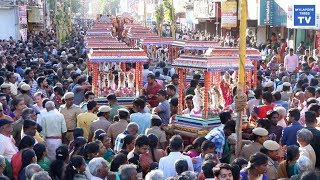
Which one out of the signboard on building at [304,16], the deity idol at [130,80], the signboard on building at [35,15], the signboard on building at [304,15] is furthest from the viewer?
the signboard on building at [35,15]

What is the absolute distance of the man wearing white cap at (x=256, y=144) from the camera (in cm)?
748

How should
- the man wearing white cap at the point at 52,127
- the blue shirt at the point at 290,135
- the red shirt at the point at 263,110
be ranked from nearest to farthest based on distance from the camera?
the blue shirt at the point at 290,135
the man wearing white cap at the point at 52,127
the red shirt at the point at 263,110

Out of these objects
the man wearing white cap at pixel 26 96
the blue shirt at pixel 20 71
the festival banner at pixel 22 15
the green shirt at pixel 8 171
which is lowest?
the green shirt at pixel 8 171

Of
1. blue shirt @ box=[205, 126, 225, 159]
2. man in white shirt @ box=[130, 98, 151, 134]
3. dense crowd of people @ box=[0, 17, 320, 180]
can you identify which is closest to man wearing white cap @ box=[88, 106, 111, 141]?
dense crowd of people @ box=[0, 17, 320, 180]

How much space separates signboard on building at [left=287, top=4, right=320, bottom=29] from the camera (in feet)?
65.8

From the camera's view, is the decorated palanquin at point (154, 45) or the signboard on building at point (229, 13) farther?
the signboard on building at point (229, 13)

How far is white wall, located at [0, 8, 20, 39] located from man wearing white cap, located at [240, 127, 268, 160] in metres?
33.2

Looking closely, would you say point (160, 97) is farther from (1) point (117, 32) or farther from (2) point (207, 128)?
(1) point (117, 32)

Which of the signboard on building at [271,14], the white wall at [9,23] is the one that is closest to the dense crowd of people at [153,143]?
the signboard on building at [271,14]

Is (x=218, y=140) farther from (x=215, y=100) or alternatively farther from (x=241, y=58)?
(x=215, y=100)

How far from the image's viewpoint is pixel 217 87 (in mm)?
10859

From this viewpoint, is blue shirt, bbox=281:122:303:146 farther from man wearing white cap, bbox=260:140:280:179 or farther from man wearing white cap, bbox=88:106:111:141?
man wearing white cap, bbox=88:106:111:141

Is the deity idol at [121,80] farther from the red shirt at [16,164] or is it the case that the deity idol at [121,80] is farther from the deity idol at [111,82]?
the red shirt at [16,164]

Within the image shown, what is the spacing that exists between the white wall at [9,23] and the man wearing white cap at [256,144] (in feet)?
109
